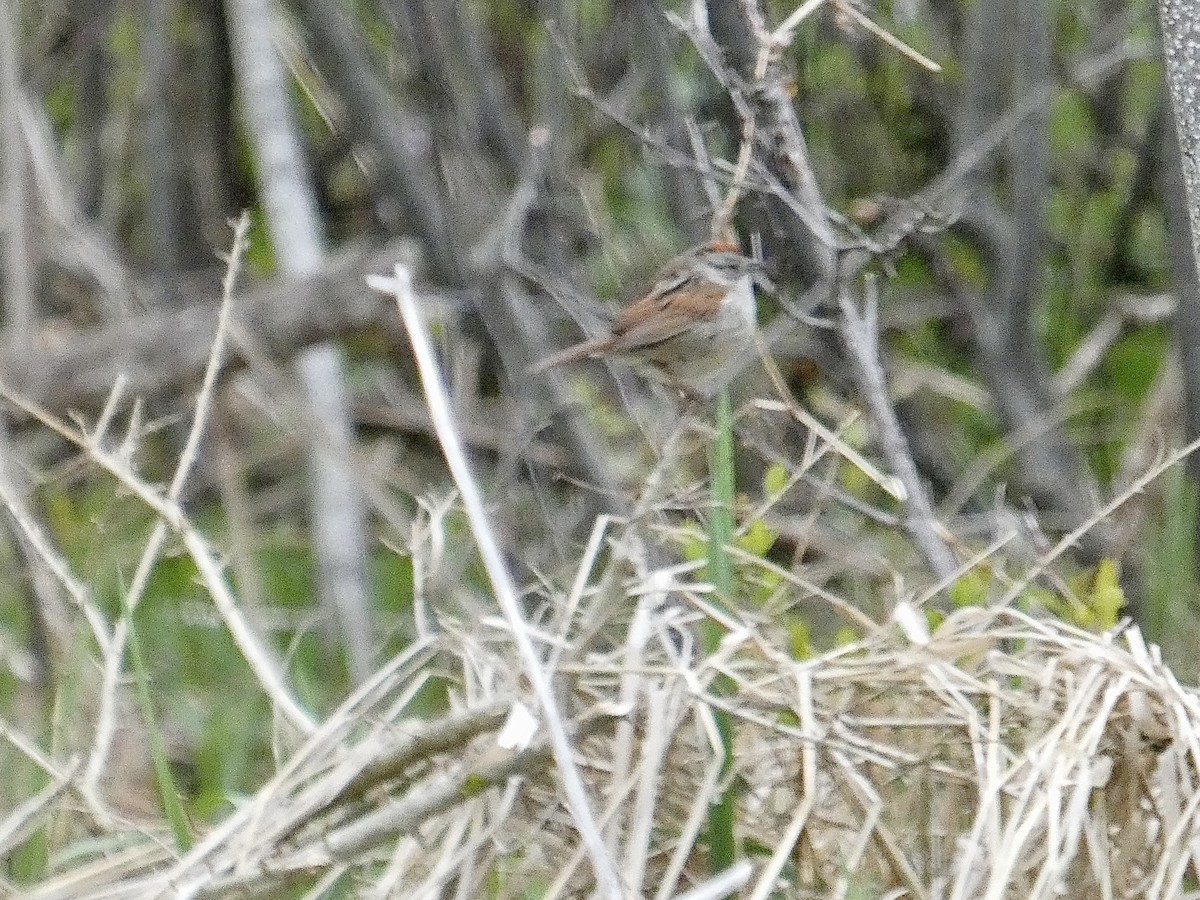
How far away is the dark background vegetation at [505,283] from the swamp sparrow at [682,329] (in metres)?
0.08

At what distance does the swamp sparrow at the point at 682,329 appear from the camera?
12.0ft

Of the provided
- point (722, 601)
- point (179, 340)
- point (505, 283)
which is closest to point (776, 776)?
point (722, 601)

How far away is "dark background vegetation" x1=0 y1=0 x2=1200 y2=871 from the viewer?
3662 millimetres

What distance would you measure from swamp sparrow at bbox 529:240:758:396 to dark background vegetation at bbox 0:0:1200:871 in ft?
0.25

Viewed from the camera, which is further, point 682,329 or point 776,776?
point 682,329

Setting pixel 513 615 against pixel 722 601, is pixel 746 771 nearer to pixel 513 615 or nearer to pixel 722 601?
pixel 722 601

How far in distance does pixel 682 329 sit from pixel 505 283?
1.26 feet

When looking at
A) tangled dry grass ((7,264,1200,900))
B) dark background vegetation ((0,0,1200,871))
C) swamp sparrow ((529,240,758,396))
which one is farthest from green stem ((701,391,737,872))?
swamp sparrow ((529,240,758,396))

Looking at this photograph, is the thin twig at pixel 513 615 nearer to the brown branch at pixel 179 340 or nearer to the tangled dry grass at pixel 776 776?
the tangled dry grass at pixel 776 776

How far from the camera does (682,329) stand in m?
3.74

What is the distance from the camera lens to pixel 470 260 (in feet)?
12.4

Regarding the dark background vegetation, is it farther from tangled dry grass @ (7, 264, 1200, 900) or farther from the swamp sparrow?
tangled dry grass @ (7, 264, 1200, 900)

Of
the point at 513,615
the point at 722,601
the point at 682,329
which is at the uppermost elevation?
the point at 513,615

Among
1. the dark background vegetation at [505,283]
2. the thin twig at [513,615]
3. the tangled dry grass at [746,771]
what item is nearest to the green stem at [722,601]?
the tangled dry grass at [746,771]
